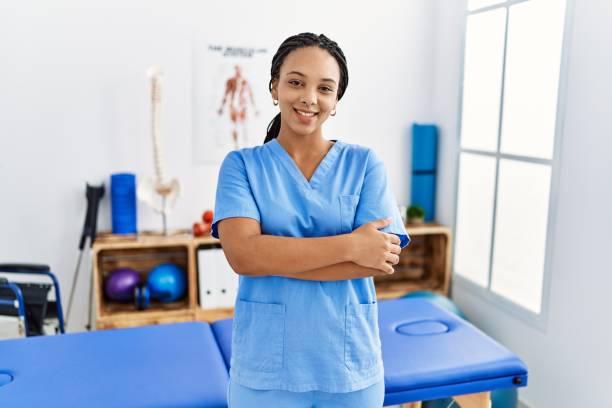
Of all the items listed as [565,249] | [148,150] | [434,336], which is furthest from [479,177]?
[148,150]

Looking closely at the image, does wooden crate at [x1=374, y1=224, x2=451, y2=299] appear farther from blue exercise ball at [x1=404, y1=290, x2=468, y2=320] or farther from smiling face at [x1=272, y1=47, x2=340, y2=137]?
smiling face at [x1=272, y1=47, x2=340, y2=137]

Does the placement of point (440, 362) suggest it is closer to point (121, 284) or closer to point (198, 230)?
point (198, 230)

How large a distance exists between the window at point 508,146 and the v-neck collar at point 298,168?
1552mm

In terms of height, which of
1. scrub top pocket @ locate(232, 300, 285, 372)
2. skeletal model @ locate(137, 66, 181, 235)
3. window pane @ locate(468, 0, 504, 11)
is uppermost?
window pane @ locate(468, 0, 504, 11)

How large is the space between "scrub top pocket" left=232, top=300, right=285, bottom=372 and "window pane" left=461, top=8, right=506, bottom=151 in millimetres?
2130

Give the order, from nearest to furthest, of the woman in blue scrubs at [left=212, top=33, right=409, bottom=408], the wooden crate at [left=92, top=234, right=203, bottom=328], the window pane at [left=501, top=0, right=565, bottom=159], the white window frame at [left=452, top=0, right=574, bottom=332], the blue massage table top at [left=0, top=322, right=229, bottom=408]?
the woman in blue scrubs at [left=212, top=33, right=409, bottom=408], the blue massage table top at [left=0, top=322, right=229, bottom=408], the white window frame at [left=452, top=0, right=574, bottom=332], the window pane at [left=501, top=0, right=565, bottom=159], the wooden crate at [left=92, top=234, right=203, bottom=328]

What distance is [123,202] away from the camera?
3.04 meters

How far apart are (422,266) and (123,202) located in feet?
6.10

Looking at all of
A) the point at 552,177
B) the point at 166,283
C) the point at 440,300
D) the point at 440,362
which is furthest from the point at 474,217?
the point at 166,283

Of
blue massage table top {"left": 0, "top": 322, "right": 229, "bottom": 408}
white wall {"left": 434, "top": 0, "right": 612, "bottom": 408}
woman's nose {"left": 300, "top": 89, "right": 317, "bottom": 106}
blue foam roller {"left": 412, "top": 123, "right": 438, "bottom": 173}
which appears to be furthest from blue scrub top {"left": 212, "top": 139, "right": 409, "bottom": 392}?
blue foam roller {"left": 412, "top": 123, "right": 438, "bottom": 173}

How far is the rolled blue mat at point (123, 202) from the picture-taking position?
9.91 ft

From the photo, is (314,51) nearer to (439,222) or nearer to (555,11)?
(555,11)

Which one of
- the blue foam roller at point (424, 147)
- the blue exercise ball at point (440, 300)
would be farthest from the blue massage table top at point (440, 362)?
the blue foam roller at point (424, 147)

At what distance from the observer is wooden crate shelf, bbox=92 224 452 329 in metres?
2.91
